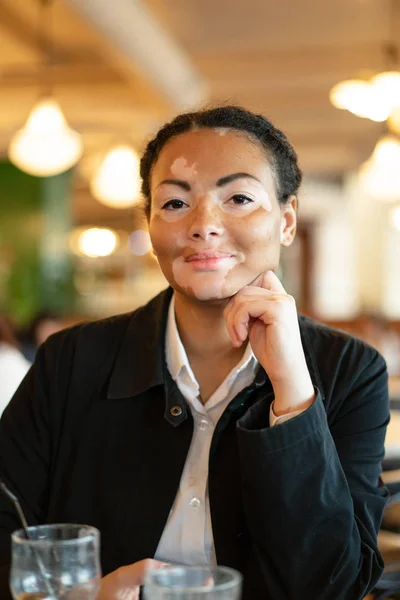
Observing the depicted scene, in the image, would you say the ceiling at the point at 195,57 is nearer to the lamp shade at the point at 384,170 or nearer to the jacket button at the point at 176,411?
the lamp shade at the point at 384,170

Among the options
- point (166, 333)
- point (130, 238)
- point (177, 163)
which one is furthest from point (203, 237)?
point (130, 238)

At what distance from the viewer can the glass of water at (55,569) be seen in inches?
37.7

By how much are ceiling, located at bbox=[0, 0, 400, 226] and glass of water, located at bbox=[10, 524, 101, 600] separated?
4811 mm

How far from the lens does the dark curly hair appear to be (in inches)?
64.9

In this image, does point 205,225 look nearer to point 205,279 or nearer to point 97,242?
point 205,279

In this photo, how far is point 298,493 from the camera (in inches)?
53.7

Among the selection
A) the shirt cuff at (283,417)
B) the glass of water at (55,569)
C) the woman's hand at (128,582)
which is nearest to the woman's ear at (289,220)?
the shirt cuff at (283,417)

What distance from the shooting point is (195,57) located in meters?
7.84

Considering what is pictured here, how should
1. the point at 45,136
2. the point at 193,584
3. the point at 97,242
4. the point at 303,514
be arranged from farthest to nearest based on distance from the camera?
the point at 97,242, the point at 45,136, the point at 303,514, the point at 193,584

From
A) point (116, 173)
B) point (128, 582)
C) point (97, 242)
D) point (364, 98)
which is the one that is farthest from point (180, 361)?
point (97, 242)

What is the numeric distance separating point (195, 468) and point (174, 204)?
0.47 m

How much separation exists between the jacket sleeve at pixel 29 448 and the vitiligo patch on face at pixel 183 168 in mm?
439

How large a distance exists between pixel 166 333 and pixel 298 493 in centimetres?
48

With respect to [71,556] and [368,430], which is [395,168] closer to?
[368,430]
